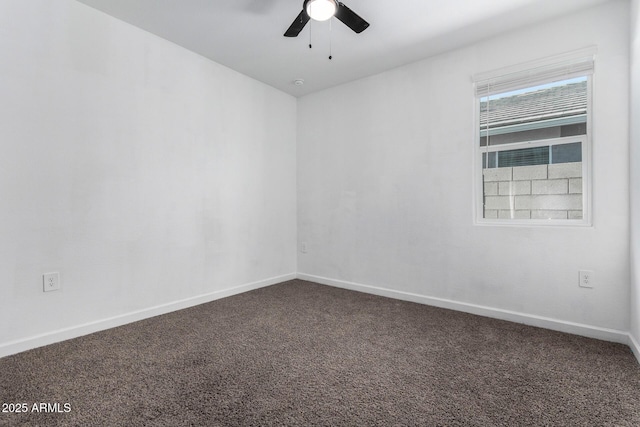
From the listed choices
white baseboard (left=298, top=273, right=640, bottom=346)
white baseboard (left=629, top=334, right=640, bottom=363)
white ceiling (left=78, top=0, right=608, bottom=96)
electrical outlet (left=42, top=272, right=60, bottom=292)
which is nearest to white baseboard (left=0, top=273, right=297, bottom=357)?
electrical outlet (left=42, top=272, right=60, bottom=292)

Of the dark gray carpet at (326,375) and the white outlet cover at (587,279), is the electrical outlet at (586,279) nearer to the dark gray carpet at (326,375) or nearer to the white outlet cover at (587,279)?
the white outlet cover at (587,279)

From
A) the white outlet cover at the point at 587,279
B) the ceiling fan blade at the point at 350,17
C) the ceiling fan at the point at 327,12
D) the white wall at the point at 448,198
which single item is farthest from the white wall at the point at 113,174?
the white outlet cover at the point at 587,279

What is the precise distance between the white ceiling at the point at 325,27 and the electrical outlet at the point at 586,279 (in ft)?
6.54

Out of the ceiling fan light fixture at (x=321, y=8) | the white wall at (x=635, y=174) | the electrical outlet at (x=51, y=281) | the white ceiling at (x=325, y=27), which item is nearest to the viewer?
the ceiling fan light fixture at (x=321, y=8)

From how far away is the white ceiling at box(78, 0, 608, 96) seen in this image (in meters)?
2.35

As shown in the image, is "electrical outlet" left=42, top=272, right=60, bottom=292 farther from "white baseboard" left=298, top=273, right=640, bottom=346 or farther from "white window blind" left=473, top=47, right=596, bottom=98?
"white window blind" left=473, top=47, right=596, bottom=98

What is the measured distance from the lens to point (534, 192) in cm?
264

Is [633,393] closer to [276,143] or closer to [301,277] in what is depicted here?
[301,277]

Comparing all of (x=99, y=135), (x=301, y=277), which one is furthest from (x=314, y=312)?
(x=99, y=135)

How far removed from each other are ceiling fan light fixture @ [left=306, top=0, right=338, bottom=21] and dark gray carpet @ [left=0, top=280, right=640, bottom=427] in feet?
7.09

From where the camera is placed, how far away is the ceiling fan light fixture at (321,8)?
186 cm

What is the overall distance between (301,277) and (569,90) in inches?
132

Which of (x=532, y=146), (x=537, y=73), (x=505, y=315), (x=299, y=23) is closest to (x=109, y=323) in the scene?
(x=299, y=23)

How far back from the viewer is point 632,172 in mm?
2121
